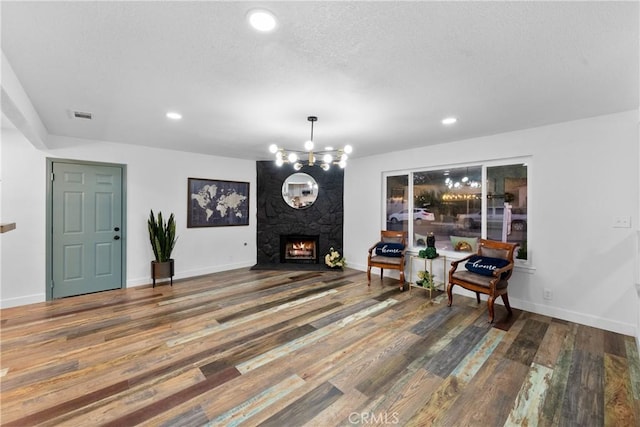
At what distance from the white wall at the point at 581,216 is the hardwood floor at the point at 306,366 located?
1.00ft

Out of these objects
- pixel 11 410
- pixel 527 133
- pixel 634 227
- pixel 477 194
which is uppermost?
pixel 527 133

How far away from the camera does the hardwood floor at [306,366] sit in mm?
1798

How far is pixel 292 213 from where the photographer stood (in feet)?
19.8

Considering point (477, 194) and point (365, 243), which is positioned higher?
point (477, 194)

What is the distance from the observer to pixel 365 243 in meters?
5.62

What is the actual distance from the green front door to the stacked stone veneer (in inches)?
101

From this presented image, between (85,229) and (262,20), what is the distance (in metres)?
4.49

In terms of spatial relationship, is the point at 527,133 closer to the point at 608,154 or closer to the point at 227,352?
the point at 608,154

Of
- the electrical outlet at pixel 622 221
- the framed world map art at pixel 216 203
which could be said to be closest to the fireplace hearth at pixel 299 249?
the framed world map art at pixel 216 203

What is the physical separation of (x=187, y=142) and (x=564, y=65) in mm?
4634

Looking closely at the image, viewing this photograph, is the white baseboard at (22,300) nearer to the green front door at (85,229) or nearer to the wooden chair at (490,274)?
the green front door at (85,229)

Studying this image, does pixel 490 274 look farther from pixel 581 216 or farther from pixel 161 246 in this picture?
pixel 161 246

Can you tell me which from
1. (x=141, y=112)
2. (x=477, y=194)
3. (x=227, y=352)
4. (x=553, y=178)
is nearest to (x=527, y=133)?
(x=553, y=178)

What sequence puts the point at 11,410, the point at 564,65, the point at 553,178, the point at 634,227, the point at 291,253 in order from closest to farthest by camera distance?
the point at 11,410, the point at 564,65, the point at 634,227, the point at 553,178, the point at 291,253
